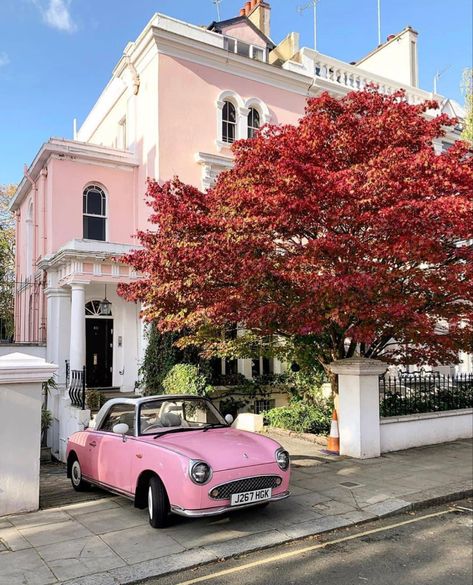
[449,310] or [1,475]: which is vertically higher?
[449,310]

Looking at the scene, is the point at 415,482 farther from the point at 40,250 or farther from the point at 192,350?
the point at 40,250

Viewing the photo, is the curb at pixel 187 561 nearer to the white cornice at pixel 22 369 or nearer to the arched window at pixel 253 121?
the white cornice at pixel 22 369

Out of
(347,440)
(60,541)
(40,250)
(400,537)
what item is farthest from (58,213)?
(400,537)

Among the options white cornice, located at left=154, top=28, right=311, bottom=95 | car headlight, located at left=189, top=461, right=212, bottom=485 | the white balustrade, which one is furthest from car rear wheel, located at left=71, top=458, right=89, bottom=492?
the white balustrade

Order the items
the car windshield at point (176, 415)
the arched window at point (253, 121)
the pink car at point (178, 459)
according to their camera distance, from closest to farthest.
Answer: the pink car at point (178, 459)
the car windshield at point (176, 415)
the arched window at point (253, 121)

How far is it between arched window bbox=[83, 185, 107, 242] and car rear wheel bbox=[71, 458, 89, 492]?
437 inches

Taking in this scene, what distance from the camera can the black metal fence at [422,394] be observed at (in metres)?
10.9

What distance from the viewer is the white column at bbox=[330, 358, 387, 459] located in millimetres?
9477

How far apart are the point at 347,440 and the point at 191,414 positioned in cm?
384

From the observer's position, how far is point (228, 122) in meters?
18.7

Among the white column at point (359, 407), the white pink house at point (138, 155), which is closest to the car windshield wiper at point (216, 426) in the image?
the white column at point (359, 407)

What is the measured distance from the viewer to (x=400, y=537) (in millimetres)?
5699

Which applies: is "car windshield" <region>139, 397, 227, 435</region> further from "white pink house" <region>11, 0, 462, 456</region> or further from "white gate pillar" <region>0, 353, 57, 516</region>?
"white pink house" <region>11, 0, 462, 456</region>

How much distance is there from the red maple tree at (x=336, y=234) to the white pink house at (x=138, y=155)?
20.6 feet
